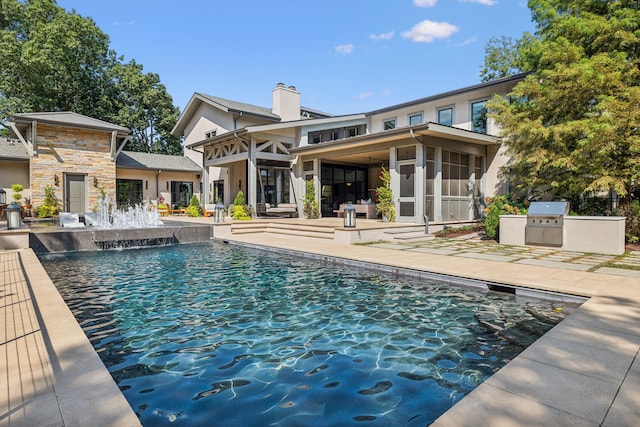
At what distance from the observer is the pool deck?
1887 millimetres

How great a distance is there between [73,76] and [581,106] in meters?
31.3

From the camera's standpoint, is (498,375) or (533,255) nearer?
(498,375)

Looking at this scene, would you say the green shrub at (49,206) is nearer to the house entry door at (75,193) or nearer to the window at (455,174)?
the house entry door at (75,193)

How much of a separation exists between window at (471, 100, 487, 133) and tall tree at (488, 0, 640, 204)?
2411mm

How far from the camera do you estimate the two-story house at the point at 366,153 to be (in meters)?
12.1

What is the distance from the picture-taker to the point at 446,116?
1478cm

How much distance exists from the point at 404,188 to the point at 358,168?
6107mm

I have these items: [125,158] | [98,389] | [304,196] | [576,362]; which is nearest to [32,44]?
[125,158]

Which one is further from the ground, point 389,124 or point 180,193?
point 389,124

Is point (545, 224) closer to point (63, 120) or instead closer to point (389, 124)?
point (389, 124)

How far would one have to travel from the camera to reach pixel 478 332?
3.68 meters

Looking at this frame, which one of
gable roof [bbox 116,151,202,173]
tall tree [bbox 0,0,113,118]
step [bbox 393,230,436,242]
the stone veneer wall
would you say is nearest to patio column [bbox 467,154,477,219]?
step [bbox 393,230,436,242]

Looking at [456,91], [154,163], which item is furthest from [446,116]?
[154,163]

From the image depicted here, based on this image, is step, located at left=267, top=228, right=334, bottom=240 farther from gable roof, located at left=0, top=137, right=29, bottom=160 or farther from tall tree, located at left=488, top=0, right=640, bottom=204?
gable roof, located at left=0, top=137, right=29, bottom=160
